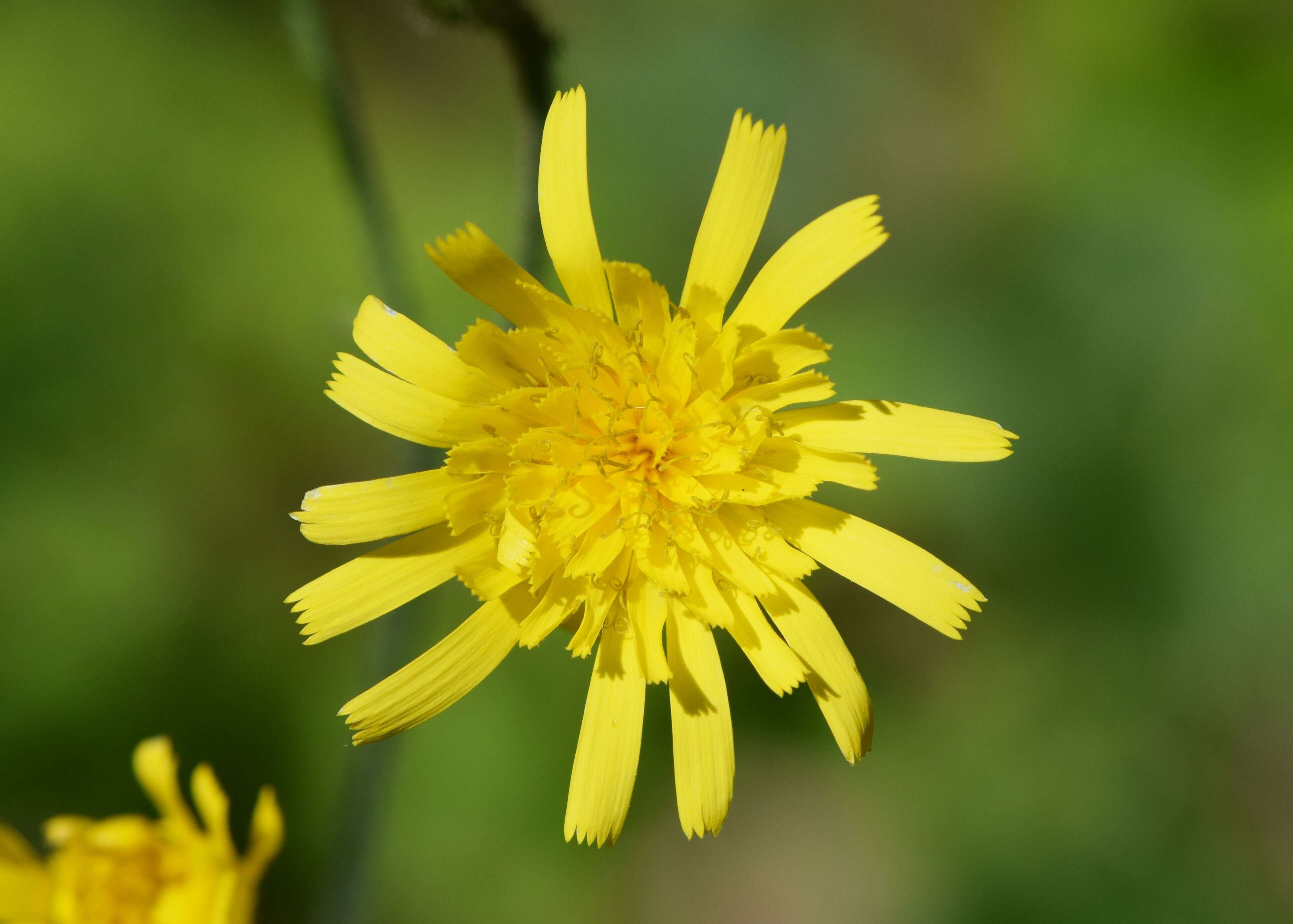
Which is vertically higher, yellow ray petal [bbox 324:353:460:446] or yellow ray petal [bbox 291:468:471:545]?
yellow ray petal [bbox 324:353:460:446]

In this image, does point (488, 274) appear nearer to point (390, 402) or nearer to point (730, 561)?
point (390, 402)

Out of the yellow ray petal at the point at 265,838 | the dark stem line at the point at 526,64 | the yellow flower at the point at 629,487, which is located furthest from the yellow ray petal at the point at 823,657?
the yellow ray petal at the point at 265,838

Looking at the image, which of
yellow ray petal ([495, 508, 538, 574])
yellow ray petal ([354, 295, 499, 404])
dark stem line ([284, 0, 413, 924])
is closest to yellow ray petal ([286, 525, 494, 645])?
yellow ray petal ([495, 508, 538, 574])

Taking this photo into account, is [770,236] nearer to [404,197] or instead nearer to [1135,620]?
[404,197]

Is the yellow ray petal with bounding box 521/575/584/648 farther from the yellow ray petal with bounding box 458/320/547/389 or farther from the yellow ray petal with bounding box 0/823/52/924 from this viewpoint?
the yellow ray petal with bounding box 0/823/52/924

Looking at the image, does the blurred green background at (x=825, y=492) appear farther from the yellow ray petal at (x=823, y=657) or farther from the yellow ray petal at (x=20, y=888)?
the yellow ray petal at (x=823, y=657)

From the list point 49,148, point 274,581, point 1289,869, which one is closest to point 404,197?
point 49,148
